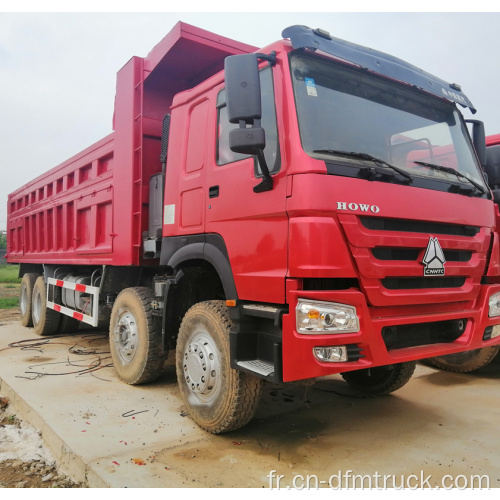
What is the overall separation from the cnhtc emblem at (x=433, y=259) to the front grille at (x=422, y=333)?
0.36 meters

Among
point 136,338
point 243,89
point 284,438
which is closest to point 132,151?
point 136,338

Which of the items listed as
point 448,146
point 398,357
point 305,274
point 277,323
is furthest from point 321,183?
point 448,146

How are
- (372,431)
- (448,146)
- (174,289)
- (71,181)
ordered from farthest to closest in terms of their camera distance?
1. (71,181)
2. (174,289)
3. (448,146)
4. (372,431)

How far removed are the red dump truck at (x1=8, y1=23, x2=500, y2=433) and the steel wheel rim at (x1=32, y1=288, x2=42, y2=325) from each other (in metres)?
3.76

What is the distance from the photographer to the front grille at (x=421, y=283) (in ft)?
9.40

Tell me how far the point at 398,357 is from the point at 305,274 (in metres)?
0.82

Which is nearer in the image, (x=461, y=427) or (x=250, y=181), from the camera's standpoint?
(x=250, y=181)

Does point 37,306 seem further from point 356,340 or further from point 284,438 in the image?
point 356,340

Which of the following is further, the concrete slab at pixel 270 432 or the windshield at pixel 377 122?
the windshield at pixel 377 122

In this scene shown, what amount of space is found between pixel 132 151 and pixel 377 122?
8.09ft

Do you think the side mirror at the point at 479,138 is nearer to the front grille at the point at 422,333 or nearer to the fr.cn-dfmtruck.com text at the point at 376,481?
the front grille at the point at 422,333

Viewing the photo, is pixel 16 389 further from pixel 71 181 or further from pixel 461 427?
pixel 461 427

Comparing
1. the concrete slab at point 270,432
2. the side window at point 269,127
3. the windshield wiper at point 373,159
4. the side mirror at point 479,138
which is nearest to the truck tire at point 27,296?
the concrete slab at point 270,432

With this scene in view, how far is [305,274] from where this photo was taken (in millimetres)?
2607
